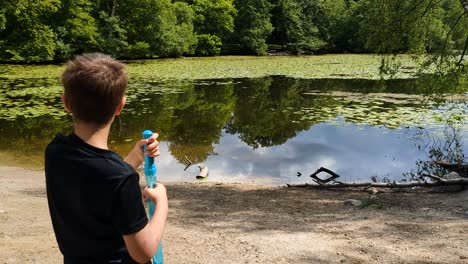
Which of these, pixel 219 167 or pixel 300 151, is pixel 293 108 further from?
pixel 219 167

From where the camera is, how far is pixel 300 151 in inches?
465

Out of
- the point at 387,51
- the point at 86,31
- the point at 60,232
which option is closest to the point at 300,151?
the point at 387,51

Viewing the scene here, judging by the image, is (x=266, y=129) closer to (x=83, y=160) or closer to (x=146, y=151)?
(x=146, y=151)

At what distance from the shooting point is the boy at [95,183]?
1635 millimetres

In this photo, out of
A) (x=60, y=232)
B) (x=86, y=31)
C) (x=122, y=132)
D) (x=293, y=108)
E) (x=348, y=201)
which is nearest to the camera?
(x=60, y=232)

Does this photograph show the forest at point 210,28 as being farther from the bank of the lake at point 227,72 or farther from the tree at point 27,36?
the bank of the lake at point 227,72

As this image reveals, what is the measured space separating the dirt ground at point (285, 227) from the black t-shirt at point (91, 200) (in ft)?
9.78

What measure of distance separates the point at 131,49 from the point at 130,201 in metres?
38.2

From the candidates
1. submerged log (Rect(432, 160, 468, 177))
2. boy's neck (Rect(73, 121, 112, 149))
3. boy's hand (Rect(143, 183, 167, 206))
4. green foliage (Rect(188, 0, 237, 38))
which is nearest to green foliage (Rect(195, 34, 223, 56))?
green foliage (Rect(188, 0, 237, 38))

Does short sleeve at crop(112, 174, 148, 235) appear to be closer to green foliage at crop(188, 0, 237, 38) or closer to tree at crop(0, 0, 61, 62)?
tree at crop(0, 0, 61, 62)

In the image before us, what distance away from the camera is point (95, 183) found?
1639 millimetres

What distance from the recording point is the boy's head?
1621 mm

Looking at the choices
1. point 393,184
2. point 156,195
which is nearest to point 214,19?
point 393,184

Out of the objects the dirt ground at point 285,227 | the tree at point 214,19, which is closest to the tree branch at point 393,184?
the dirt ground at point 285,227
